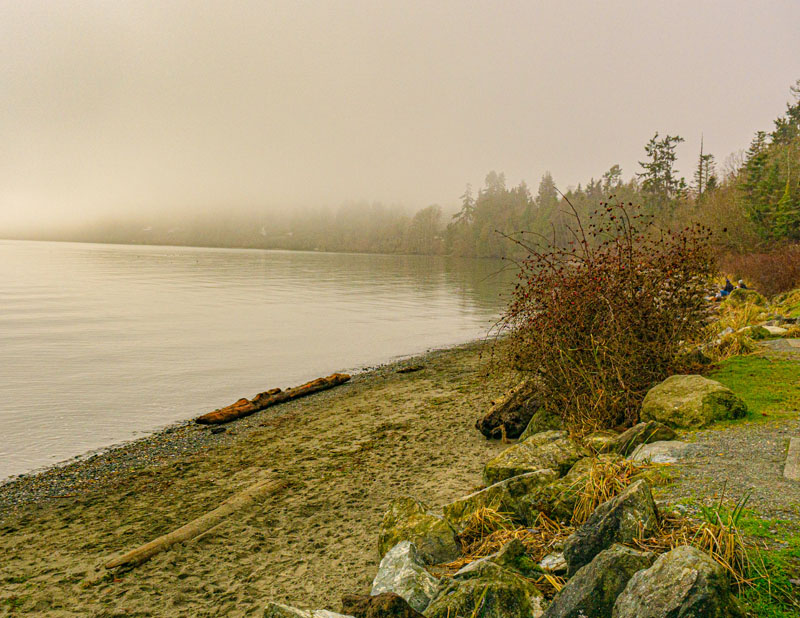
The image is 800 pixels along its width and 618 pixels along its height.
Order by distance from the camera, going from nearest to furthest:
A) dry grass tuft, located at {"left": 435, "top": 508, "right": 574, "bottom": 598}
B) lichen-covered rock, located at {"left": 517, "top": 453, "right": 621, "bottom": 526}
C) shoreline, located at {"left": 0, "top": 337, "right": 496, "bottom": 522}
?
dry grass tuft, located at {"left": 435, "top": 508, "right": 574, "bottom": 598} < lichen-covered rock, located at {"left": 517, "top": 453, "right": 621, "bottom": 526} < shoreline, located at {"left": 0, "top": 337, "right": 496, "bottom": 522}

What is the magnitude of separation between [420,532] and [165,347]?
68.4ft

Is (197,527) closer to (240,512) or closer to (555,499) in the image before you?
(240,512)

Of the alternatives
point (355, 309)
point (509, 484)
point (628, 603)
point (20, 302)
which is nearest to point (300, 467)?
point (509, 484)

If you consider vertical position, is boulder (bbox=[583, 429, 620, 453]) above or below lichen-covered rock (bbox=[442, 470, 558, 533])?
above

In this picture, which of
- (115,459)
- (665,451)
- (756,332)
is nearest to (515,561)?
(665,451)

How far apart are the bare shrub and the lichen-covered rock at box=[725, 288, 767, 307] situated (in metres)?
4.87

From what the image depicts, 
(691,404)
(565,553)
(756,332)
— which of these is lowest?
(565,553)

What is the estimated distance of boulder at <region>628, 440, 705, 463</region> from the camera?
196 inches

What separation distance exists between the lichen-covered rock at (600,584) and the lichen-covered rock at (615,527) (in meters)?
0.42

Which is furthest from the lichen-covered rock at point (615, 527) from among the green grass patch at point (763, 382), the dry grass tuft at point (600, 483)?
the green grass patch at point (763, 382)

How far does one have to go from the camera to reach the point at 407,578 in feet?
13.1

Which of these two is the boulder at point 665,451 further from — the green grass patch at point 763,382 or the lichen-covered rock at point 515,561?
the lichen-covered rock at point 515,561

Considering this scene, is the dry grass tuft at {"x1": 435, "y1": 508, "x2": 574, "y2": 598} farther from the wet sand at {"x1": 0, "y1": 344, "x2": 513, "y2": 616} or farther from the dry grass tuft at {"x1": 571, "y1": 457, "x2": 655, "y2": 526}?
the wet sand at {"x1": 0, "y1": 344, "x2": 513, "y2": 616}

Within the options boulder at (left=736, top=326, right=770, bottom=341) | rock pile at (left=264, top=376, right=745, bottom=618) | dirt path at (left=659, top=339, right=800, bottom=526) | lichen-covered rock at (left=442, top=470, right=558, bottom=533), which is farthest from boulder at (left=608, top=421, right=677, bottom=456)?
boulder at (left=736, top=326, right=770, bottom=341)
